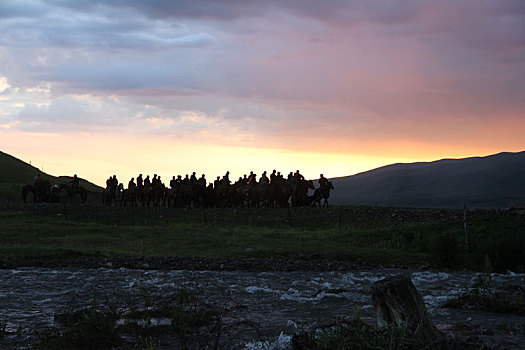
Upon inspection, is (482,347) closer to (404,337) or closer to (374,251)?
(404,337)

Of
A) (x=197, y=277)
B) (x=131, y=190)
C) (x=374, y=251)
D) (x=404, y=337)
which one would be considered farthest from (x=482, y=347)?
(x=131, y=190)

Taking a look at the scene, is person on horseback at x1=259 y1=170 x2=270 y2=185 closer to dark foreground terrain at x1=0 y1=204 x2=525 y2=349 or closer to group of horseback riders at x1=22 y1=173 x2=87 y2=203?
dark foreground terrain at x1=0 y1=204 x2=525 y2=349

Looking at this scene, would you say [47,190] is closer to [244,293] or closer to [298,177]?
[298,177]

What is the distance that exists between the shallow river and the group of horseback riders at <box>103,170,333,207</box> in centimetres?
2964

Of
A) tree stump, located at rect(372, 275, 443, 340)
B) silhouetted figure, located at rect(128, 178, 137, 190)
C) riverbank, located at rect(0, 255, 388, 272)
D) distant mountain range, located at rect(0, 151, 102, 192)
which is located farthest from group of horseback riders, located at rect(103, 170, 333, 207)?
tree stump, located at rect(372, 275, 443, 340)

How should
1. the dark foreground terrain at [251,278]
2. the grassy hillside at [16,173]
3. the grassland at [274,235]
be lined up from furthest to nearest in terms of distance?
the grassy hillside at [16,173]
the grassland at [274,235]
the dark foreground terrain at [251,278]

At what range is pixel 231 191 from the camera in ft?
182

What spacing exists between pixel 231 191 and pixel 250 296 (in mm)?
40245

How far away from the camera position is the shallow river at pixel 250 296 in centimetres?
1093

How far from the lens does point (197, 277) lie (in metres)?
18.9

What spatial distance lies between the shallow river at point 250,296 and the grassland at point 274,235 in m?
2.76

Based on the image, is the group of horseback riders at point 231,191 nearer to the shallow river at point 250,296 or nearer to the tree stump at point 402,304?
the shallow river at point 250,296

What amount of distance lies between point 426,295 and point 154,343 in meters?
8.27

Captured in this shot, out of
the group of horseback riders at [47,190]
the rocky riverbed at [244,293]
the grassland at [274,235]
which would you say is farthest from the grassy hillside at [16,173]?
the rocky riverbed at [244,293]
